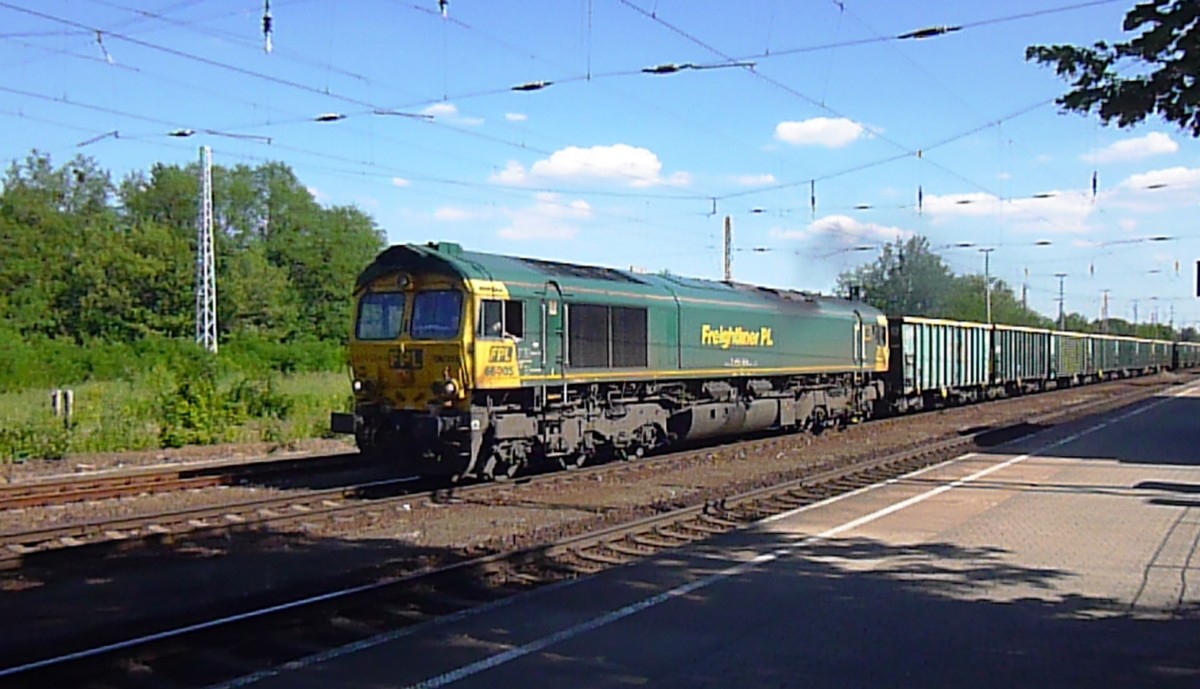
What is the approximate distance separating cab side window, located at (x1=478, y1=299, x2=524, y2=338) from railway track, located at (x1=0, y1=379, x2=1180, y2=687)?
12.7 ft

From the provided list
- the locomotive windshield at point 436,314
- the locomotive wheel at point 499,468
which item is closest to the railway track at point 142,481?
the locomotive wheel at point 499,468

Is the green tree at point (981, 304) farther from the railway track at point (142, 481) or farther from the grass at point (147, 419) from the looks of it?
the railway track at point (142, 481)

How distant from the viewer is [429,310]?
1606cm

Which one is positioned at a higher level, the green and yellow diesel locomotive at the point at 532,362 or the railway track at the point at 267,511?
the green and yellow diesel locomotive at the point at 532,362

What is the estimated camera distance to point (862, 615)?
27.4ft

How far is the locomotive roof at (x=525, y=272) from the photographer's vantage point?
52.8 ft

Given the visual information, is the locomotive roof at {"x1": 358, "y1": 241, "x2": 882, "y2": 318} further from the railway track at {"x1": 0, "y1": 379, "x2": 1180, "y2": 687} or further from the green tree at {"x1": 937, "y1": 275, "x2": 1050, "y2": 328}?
the green tree at {"x1": 937, "y1": 275, "x2": 1050, "y2": 328}

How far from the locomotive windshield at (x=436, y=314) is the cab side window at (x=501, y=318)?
14.6 inches

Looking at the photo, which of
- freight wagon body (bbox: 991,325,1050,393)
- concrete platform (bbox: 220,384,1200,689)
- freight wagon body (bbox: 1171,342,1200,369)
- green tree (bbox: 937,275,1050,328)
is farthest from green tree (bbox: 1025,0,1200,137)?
freight wagon body (bbox: 1171,342,1200,369)

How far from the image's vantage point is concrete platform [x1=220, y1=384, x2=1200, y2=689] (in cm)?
688

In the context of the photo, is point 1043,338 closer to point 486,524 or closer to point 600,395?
point 600,395

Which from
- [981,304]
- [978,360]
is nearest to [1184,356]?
[981,304]

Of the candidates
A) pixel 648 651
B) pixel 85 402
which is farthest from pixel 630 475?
pixel 85 402

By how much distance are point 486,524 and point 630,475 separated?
508 cm
